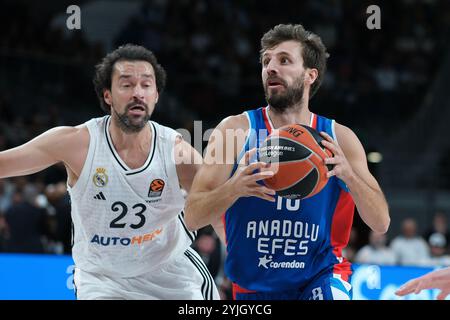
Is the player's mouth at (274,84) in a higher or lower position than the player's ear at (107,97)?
lower

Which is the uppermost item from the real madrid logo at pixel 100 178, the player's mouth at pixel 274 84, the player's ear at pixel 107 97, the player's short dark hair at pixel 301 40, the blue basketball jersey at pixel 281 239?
the player's short dark hair at pixel 301 40

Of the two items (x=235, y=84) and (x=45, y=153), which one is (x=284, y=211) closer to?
(x=45, y=153)

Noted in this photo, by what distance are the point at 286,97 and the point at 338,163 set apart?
66 cm

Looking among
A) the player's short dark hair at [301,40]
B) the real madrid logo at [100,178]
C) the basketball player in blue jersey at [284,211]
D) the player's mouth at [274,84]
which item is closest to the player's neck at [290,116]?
the basketball player in blue jersey at [284,211]

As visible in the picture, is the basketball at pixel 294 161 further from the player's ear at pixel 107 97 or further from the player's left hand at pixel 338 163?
the player's ear at pixel 107 97

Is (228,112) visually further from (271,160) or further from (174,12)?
(271,160)

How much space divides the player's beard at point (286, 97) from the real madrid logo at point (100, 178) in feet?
3.87

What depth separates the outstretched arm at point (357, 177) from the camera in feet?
14.6

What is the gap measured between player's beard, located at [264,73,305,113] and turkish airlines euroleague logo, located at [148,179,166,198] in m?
0.91

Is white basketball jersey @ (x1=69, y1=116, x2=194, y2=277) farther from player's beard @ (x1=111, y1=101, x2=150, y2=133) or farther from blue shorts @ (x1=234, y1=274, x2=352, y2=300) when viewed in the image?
blue shorts @ (x1=234, y1=274, x2=352, y2=300)

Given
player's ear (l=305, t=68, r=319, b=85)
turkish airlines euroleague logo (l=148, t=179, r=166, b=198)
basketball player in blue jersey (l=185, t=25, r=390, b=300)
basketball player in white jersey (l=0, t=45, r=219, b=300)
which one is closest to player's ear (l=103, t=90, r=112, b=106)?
basketball player in white jersey (l=0, t=45, r=219, b=300)

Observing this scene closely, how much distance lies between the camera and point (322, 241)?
16.1 ft
